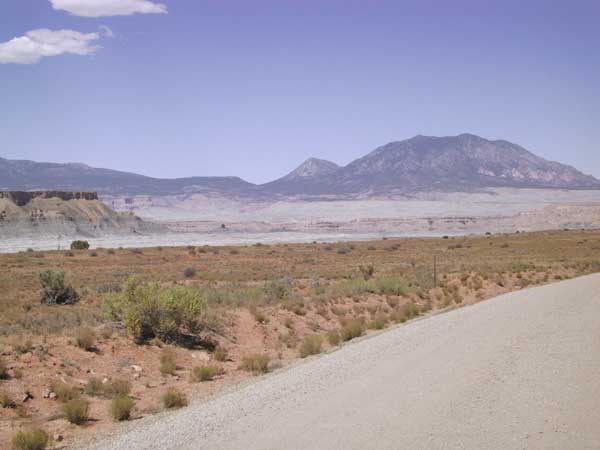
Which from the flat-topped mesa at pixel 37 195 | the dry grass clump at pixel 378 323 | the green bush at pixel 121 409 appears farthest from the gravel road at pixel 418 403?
the flat-topped mesa at pixel 37 195

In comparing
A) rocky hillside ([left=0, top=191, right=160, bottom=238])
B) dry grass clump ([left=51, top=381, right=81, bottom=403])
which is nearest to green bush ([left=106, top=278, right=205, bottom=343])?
dry grass clump ([left=51, top=381, right=81, bottom=403])

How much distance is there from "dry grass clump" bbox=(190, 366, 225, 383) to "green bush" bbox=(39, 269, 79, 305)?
15047 mm

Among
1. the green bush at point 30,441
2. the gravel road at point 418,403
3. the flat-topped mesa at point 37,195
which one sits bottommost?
the green bush at point 30,441

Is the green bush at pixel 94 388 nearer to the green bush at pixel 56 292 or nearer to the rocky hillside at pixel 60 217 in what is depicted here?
the green bush at pixel 56 292

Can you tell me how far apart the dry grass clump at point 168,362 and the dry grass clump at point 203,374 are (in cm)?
69

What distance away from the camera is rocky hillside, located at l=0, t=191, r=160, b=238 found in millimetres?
117188

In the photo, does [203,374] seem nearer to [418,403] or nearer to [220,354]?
[220,354]

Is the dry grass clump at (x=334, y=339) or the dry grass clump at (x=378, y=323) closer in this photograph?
the dry grass clump at (x=334, y=339)

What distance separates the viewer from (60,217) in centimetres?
12350

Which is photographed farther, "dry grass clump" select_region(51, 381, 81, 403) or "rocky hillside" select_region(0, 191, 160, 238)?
"rocky hillside" select_region(0, 191, 160, 238)

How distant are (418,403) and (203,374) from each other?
6164mm

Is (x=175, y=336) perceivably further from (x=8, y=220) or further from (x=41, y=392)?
(x=8, y=220)

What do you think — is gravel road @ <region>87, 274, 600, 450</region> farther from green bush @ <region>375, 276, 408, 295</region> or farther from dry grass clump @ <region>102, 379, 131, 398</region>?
green bush @ <region>375, 276, 408, 295</region>

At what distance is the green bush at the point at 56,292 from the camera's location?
27.9 meters
